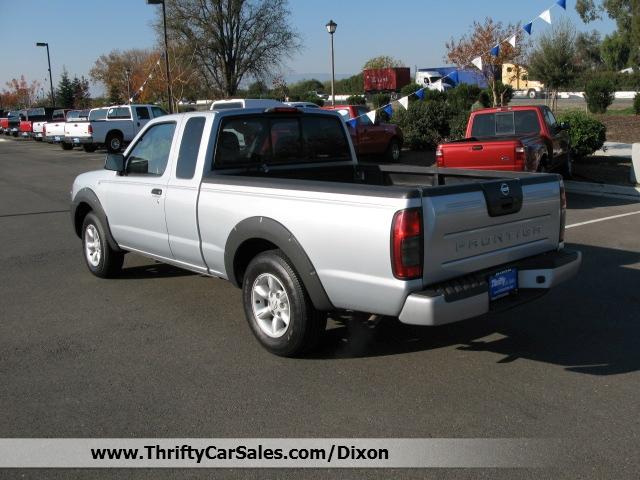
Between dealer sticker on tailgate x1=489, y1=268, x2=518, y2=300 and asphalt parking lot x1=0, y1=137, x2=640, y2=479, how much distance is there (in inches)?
23.4

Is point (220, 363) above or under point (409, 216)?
under

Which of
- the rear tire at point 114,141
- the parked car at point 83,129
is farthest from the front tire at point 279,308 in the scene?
the parked car at point 83,129

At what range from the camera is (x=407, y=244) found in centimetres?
387

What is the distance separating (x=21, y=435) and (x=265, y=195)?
220 cm

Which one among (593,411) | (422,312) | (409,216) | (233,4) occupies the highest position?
(233,4)

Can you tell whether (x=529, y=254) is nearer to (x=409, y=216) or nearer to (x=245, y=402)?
(x=409, y=216)

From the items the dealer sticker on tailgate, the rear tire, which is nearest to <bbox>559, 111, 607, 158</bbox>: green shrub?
the dealer sticker on tailgate

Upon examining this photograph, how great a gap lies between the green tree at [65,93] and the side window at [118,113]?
45995mm

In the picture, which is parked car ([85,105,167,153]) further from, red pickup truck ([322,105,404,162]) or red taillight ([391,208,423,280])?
red taillight ([391,208,423,280])

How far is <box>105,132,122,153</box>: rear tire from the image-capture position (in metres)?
28.4

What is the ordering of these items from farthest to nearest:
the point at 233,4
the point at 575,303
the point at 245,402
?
1. the point at 233,4
2. the point at 575,303
3. the point at 245,402

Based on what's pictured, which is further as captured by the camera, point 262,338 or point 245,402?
point 262,338

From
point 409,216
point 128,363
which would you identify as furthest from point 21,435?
point 409,216

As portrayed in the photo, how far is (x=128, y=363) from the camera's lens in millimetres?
4812
